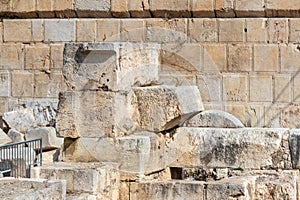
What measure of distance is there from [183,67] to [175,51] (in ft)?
0.94

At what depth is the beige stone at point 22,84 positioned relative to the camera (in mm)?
11641

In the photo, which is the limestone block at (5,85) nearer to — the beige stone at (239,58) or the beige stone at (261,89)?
the beige stone at (239,58)

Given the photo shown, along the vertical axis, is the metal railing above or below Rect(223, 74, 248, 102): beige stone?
below

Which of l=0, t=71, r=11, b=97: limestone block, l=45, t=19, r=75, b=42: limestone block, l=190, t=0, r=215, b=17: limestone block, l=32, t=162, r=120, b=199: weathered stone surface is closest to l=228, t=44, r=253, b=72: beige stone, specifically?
l=190, t=0, r=215, b=17: limestone block

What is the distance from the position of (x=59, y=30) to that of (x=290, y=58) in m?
3.53

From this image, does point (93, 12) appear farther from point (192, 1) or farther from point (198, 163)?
point (198, 163)

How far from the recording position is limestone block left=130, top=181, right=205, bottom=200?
6.30m

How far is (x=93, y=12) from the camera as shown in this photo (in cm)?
1145

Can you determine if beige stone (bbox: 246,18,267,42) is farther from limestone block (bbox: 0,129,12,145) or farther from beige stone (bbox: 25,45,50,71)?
limestone block (bbox: 0,129,12,145)

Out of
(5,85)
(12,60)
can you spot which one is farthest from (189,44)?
(5,85)

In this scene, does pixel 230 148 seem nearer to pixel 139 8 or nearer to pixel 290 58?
pixel 290 58

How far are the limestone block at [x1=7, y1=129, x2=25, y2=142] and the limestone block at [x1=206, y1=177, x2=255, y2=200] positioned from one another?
4.44 metres

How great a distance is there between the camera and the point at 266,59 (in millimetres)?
10773

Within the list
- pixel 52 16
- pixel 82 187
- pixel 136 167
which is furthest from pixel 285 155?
pixel 52 16
